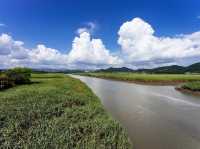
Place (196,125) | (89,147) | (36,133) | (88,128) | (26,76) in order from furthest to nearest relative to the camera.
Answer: (26,76), (196,125), (88,128), (36,133), (89,147)

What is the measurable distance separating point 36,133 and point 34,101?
131 inches

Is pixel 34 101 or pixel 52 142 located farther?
pixel 34 101

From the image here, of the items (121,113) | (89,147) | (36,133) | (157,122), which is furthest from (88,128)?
(121,113)

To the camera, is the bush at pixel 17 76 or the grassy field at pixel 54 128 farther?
the bush at pixel 17 76

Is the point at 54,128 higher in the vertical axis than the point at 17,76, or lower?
lower

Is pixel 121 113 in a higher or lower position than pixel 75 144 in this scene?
lower

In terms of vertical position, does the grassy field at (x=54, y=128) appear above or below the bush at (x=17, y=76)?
below

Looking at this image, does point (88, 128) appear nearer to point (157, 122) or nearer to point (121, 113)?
point (157, 122)

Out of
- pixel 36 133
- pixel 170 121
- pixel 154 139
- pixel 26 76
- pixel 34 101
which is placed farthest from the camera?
pixel 26 76

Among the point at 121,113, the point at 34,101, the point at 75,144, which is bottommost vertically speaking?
the point at 121,113

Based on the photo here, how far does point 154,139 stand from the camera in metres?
8.22

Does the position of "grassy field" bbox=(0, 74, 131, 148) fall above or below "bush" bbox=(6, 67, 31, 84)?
below

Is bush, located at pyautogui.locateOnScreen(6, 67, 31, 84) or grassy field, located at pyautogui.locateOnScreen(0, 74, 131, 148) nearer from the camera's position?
grassy field, located at pyautogui.locateOnScreen(0, 74, 131, 148)

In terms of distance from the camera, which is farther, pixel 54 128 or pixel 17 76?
pixel 17 76
